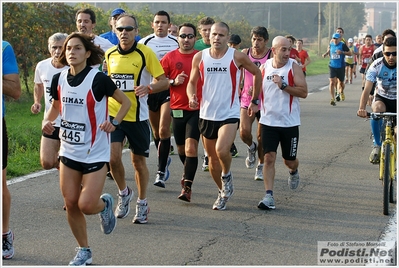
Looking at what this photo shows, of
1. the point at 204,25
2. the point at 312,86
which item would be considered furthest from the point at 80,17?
the point at 312,86

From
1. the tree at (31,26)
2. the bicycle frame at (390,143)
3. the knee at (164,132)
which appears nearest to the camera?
the bicycle frame at (390,143)

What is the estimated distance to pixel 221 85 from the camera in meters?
8.80

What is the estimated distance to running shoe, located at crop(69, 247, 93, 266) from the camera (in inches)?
254

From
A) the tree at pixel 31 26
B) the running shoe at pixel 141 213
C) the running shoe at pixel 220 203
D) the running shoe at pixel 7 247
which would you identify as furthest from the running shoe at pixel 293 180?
the tree at pixel 31 26

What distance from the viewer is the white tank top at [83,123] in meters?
6.69

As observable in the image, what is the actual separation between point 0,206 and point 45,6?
46.6 feet

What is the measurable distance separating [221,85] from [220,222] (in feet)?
5.11

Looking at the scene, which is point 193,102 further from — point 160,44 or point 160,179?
point 160,44

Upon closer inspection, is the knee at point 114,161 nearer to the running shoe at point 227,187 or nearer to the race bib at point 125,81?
the race bib at point 125,81

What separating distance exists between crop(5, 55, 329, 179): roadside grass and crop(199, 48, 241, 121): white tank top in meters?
3.12

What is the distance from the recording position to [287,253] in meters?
6.95

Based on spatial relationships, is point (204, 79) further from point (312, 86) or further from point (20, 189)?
point (312, 86)

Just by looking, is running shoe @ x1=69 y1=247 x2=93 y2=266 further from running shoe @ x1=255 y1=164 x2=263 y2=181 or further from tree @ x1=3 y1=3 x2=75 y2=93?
tree @ x1=3 y1=3 x2=75 y2=93

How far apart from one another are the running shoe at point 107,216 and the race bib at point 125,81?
1.68 metres
